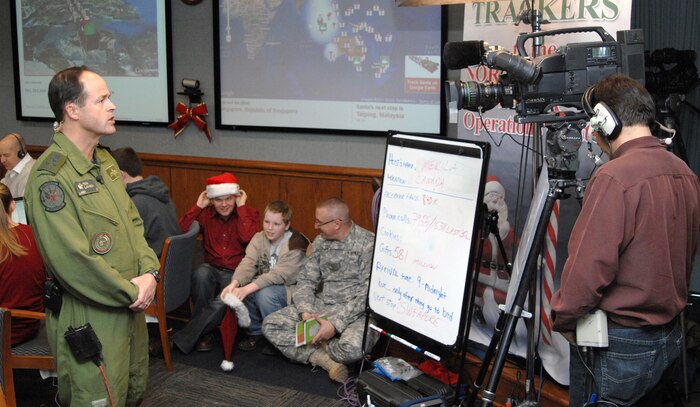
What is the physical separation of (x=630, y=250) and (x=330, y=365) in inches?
80.4

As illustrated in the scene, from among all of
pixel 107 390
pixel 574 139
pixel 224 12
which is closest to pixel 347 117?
pixel 224 12

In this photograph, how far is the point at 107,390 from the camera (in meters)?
2.45

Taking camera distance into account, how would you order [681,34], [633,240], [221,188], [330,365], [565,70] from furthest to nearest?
[221,188]
[330,365]
[681,34]
[565,70]
[633,240]

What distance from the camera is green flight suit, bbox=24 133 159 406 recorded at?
235 cm

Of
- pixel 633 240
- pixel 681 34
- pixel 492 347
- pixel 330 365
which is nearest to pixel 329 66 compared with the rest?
pixel 330 365

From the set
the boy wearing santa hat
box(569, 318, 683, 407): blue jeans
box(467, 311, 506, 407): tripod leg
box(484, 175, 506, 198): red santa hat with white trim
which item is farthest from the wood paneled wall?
box(569, 318, 683, 407): blue jeans

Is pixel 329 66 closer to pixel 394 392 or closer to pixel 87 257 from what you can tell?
pixel 394 392

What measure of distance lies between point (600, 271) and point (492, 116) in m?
1.57

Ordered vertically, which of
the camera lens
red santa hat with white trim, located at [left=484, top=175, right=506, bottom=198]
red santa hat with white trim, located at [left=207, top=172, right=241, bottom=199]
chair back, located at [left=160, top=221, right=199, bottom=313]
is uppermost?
the camera lens

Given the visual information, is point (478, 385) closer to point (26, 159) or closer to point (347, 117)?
point (347, 117)

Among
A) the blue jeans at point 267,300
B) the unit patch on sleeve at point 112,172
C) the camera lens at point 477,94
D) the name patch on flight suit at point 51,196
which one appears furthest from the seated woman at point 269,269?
the name patch on flight suit at point 51,196

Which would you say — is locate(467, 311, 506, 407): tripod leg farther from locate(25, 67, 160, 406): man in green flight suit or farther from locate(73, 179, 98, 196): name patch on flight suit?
locate(73, 179, 98, 196): name patch on flight suit

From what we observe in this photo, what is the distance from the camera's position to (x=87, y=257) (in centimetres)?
235

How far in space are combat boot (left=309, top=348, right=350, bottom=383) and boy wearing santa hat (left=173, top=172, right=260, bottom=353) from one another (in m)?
0.62
